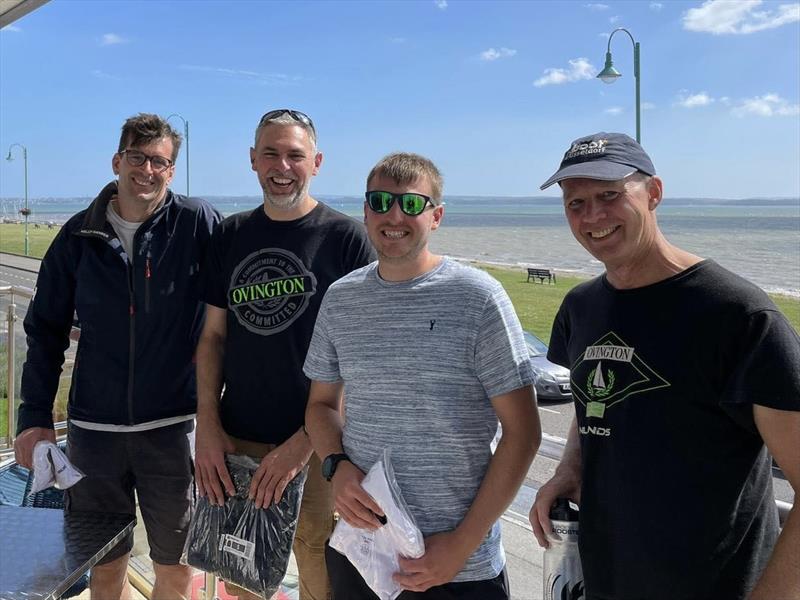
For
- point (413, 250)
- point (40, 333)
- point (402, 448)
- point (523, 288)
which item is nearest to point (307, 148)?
point (413, 250)

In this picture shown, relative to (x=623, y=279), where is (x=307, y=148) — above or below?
above

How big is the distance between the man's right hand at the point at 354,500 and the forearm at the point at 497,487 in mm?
219

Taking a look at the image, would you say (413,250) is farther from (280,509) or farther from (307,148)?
(280,509)

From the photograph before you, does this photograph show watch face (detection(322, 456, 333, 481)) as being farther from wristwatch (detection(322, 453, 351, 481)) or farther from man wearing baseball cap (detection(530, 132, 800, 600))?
man wearing baseball cap (detection(530, 132, 800, 600))

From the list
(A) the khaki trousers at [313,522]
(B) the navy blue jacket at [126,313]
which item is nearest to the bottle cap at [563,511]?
(A) the khaki trousers at [313,522]

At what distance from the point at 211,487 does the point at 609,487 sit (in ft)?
4.43

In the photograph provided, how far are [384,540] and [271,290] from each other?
0.90m

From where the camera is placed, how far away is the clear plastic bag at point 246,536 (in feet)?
6.83

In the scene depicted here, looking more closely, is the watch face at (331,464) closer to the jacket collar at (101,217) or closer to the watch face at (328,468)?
the watch face at (328,468)

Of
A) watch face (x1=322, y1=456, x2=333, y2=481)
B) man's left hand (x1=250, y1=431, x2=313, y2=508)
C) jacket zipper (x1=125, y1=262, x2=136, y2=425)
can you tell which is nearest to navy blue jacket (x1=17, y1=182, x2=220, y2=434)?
jacket zipper (x1=125, y1=262, x2=136, y2=425)

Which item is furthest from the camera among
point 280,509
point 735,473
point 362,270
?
point 280,509

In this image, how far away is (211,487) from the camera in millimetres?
2193

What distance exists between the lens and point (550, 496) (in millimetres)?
1632

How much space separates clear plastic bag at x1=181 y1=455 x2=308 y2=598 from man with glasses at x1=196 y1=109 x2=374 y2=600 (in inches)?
1.5
